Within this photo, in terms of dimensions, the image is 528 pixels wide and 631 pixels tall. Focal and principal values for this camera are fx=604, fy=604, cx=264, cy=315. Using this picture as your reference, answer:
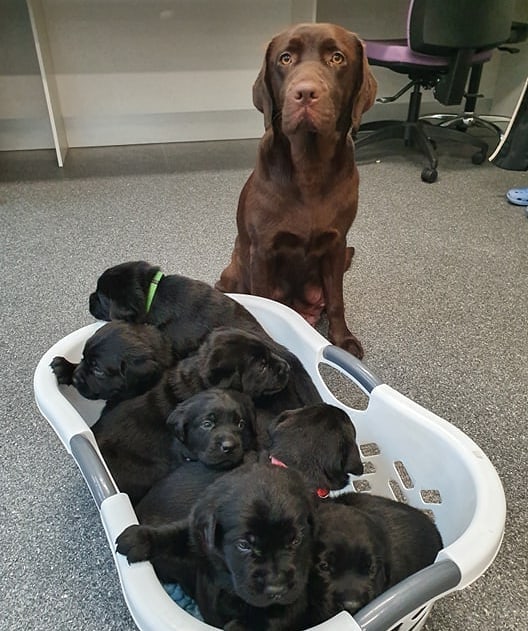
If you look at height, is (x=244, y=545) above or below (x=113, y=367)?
above

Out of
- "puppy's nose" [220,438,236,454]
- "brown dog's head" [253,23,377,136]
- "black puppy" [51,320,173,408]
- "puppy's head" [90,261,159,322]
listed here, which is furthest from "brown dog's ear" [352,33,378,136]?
"puppy's nose" [220,438,236,454]

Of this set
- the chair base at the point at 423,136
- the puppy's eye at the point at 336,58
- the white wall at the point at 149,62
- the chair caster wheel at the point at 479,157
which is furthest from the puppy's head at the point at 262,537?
the white wall at the point at 149,62

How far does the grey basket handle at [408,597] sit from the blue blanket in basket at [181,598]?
0.36 metres

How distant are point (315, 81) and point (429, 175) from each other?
191 centimetres

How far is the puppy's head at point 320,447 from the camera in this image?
102cm

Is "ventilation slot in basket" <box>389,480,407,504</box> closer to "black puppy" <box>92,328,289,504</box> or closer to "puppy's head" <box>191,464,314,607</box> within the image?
"black puppy" <box>92,328,289,504</box>

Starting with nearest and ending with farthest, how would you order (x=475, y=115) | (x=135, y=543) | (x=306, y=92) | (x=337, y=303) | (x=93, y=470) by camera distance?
1. (x=135, y=543)
2. (x=93, y=470)
3. (x=306, y=92)
4. (x=337, y=303)
5. (x=475, y=115)

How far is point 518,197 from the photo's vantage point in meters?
2.80

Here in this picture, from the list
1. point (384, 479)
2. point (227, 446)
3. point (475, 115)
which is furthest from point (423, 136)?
point (227, 446)

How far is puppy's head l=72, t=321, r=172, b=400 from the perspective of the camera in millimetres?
1217

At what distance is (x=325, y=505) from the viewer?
959 millimetres

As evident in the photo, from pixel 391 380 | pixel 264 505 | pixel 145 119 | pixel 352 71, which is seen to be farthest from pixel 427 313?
pixel 145 119

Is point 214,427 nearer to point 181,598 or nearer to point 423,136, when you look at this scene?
point 181,598

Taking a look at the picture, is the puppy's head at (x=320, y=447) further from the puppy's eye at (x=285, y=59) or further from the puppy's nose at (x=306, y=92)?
the puppy's eye at (x=285, y=59)
